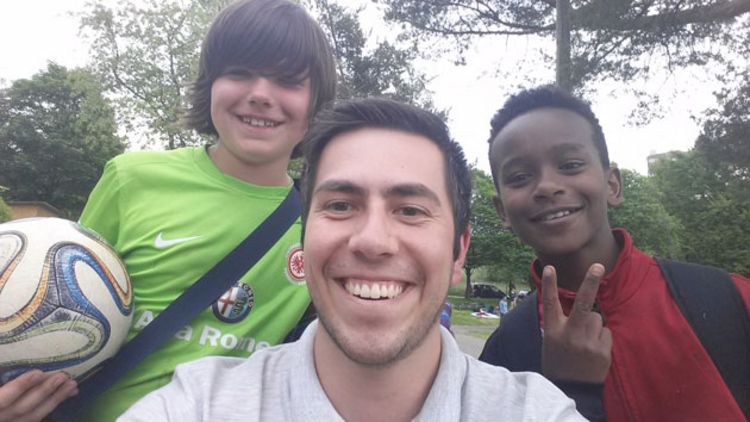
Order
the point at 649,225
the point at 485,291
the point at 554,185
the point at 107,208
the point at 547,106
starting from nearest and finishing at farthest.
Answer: the point at 107,208 → the point at 554,185 → the point at 547,106 → the point at 649,225 → the point at 485,291

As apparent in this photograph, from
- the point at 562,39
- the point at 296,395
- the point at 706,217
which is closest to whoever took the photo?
the point at 296,395

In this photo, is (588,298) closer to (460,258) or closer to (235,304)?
(460,258)

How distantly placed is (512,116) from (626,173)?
44.4 metres

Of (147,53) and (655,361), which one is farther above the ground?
(147,53)

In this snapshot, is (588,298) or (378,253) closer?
(378,253)

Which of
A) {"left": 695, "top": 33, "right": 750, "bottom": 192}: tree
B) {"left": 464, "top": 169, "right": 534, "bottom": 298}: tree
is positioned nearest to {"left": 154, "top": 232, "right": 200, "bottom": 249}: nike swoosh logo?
{"left": 695, "top": 33, "right": 750, "bottom": 192}: tree

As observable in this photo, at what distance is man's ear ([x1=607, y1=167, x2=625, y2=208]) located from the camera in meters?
2.87

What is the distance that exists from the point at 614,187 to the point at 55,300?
2.76 m

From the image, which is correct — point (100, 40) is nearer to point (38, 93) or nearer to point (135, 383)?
point (135, 383)

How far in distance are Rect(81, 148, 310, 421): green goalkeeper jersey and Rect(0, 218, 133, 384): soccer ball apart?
0.22 meters

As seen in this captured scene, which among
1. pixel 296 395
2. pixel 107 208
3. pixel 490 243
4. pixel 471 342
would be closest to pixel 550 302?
pixel 296 395

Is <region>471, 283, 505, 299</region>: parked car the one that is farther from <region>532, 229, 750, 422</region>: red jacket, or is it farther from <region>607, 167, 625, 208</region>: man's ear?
<region>532, 229, 750, 422</region>: red jacket

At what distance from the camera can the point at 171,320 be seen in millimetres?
2141

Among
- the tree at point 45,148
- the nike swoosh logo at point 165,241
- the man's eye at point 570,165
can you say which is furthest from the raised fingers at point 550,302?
the tree at point 45,148
